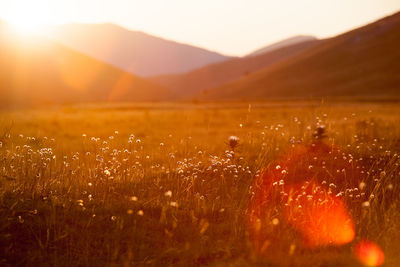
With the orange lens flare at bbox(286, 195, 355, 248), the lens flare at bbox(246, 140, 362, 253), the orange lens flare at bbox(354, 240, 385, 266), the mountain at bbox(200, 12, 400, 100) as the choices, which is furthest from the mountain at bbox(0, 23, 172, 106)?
the orange lens flare at bbox(354, 240, 385, 266)

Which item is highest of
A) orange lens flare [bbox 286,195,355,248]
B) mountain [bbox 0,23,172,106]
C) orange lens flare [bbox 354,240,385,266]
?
mountain [bbox 0,23,172,106]

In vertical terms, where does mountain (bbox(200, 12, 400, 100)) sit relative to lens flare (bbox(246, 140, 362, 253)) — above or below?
above

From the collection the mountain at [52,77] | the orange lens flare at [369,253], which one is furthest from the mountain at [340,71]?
the orange lens flare at [369,253]

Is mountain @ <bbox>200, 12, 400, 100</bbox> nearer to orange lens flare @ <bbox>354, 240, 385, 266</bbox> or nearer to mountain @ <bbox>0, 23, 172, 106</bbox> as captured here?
mountain @ <bbox>0, 23, 172, 106</bbox>

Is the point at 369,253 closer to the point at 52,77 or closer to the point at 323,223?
the point at 323,223

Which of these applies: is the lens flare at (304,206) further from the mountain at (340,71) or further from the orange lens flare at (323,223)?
the mountain at (340,71)

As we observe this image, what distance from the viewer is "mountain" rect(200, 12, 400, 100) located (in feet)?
305

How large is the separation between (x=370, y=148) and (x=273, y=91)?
102353 mm

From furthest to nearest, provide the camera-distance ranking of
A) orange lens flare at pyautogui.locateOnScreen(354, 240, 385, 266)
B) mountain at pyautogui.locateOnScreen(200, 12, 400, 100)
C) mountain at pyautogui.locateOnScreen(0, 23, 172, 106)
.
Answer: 1. mountain at pyautogui.locateOnScreen(0, 23, 172, 106)
2. mountain at pyautogui.locateOnScreen(200, 12, 400, 100)
3. orange lens flare at pyautogui.locateOnScreen(354, 240, 385, 266)

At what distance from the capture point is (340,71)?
10725 cm

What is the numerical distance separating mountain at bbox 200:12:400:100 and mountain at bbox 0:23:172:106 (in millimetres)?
45916

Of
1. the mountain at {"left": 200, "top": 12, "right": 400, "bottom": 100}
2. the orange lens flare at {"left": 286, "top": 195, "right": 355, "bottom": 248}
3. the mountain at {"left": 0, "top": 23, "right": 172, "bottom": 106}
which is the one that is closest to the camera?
the orange lens flare at {"left": 286, "top": 195, "right": 355, "bottom": 248}

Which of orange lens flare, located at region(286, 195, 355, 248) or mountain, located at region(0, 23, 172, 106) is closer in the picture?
orange lens flare, located at region(286, 195, 355, 248)

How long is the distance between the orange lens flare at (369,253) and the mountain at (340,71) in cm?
8187
